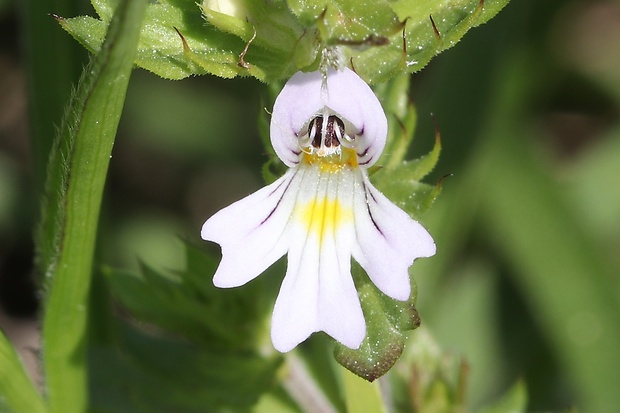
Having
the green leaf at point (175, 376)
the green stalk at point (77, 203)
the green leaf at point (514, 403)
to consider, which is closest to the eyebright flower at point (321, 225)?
the green stalk at point (77, 203)

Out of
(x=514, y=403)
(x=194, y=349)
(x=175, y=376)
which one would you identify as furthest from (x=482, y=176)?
(x=175, y=376)

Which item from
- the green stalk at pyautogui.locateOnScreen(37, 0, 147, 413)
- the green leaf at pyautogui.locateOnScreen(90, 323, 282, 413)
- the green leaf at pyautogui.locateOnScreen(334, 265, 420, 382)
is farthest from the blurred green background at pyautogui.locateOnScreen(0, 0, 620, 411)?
the green leaf at pyautogui.locateOnScreen(334, 265, 420, 382)

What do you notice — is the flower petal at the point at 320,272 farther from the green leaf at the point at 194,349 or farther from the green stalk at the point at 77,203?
the green leaf at the point at 194,349

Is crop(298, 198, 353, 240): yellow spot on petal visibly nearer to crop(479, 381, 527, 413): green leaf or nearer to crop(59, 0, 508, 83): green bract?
crop(59, 0, 508, 83): green bract

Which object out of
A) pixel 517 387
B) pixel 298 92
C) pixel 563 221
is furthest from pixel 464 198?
pixel 298 92

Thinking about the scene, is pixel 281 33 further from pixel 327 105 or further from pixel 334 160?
pixel 334 160

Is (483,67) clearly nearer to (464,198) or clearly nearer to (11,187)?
(464,198)
